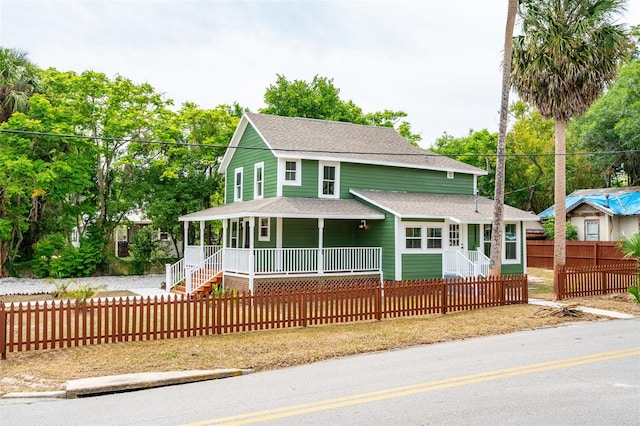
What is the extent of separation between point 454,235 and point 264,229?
849cm

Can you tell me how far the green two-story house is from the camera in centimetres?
2219

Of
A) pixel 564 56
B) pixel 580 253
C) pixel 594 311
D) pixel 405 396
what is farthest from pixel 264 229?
pixel 580 253

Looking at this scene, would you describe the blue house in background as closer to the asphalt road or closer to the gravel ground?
the asphalt road

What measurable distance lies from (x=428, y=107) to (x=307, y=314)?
42264 mm

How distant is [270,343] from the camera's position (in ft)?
40.0

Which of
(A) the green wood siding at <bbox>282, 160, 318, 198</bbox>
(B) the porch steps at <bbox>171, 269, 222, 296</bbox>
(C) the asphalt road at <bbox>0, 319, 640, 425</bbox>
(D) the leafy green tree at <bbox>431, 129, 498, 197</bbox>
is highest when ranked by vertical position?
(D) the leafy green tree at <bbox>431, 129, 498, 197</bbox>

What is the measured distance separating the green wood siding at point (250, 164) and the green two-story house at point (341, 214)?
2.0 inches

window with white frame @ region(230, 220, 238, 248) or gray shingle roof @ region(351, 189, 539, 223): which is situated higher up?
gray shingle roof @ region(351, 189, 539, 223)

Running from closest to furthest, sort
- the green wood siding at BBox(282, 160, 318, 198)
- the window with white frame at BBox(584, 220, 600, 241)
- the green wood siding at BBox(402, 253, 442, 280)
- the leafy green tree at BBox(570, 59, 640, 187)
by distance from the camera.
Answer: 1. the green wood siding at BBox(402, 253, 442, 280)
2. the green wood siding at BBox(282, 160, 318, 198)
3. the window with white frame at BBox(584, 220, 600, 241)
4. the leafy green tree at BBox(570, 59, 640, 187)

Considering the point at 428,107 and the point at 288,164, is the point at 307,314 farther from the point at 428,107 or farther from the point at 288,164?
the point at 428,107

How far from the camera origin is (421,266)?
2342 centimetres

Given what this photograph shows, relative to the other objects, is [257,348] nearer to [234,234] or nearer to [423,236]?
[423,236]

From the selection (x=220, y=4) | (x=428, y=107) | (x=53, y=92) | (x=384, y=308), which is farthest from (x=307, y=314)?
(x=428, y=107)

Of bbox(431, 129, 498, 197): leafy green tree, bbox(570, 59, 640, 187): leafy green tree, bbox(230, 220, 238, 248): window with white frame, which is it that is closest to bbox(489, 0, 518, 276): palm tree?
bbox(230, 220, 238, 248): window with white frame
